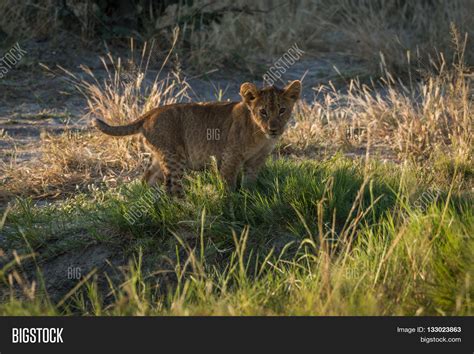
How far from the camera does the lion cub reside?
22.8ft

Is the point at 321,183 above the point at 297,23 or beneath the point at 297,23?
beneath

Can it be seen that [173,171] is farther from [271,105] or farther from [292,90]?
[292,90]

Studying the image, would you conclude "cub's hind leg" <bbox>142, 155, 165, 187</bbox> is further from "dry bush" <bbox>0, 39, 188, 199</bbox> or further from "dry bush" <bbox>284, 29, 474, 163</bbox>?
"dry bush" <bbox>284, 29, 474, 163</bbox>

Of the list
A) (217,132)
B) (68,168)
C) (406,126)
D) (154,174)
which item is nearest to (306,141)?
(406,126)

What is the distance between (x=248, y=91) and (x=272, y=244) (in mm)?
1346

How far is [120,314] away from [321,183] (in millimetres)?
2360

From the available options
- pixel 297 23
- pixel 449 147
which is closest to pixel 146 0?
pixel 297 23

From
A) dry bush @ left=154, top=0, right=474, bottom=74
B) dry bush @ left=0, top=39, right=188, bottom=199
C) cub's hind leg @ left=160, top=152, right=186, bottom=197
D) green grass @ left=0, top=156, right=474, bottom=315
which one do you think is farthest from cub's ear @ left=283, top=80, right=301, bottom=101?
dry bush @ left=154, top=0, right=474, bottom=74

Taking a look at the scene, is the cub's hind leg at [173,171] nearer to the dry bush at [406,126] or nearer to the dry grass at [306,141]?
the dry grass at [306,141]

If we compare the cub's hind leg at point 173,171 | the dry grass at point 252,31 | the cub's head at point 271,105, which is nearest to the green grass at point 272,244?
the cub's hind leg at point 173,171

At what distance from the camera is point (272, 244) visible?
6.35m

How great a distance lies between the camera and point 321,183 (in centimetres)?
663
